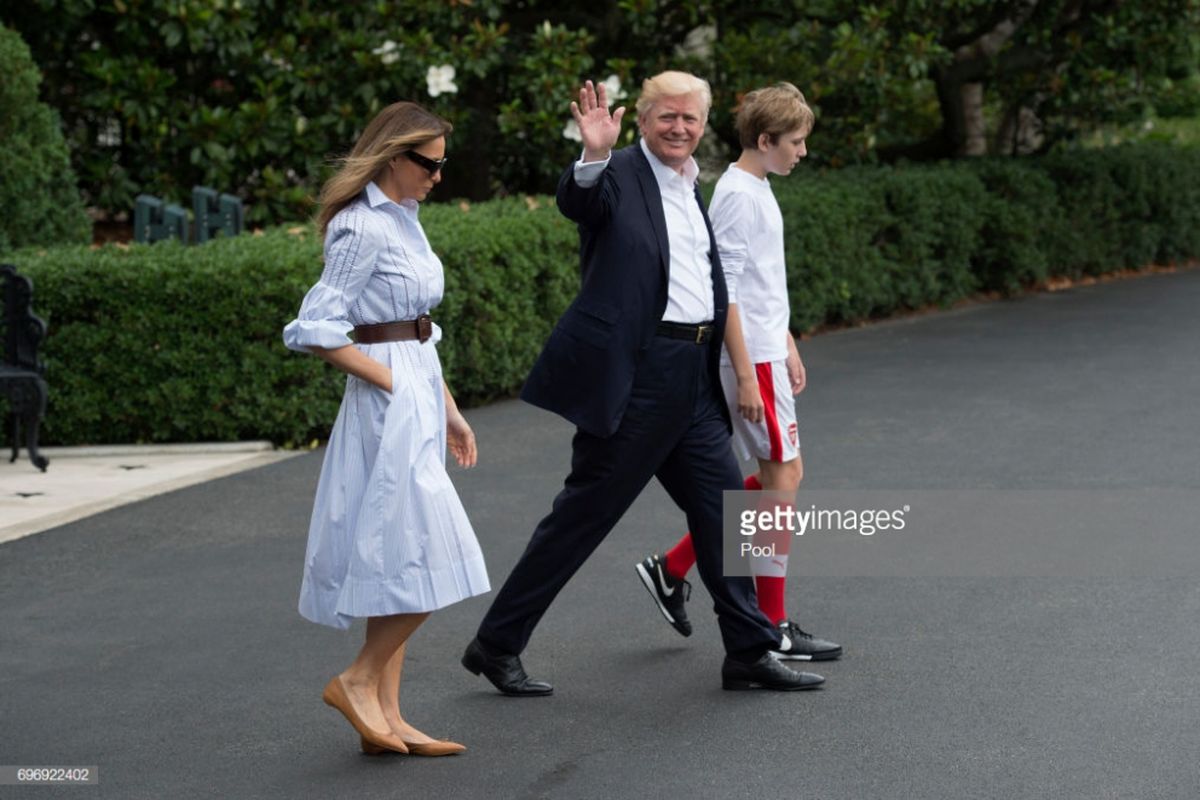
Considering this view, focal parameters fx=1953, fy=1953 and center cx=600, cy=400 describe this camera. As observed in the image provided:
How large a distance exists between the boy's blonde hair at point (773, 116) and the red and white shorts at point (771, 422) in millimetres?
716

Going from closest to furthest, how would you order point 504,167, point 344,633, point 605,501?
point 605,501 < point 344,633 < point 504,167

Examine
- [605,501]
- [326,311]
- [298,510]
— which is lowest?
[298,510]

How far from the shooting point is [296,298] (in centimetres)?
1055

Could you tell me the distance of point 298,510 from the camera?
29.1 feet

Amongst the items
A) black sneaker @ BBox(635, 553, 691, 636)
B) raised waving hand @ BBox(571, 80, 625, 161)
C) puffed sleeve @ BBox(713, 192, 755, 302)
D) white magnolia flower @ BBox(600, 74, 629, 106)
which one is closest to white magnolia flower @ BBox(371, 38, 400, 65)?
white magnolia flower @ BBox(600, 74, 629, 106)

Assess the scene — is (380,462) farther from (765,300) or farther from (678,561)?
(678,561)

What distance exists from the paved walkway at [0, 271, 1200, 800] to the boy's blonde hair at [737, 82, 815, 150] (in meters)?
1.70

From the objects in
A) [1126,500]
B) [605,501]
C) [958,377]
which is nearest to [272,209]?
[958,377]

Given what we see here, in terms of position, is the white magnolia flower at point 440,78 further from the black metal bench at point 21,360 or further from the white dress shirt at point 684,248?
the white dress shirt at point 684,248

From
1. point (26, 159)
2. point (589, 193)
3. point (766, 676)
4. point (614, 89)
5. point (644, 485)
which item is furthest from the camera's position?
point (614, 89)

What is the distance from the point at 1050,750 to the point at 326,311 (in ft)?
7.47

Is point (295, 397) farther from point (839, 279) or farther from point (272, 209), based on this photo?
point (839, 279)

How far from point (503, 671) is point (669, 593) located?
849mm

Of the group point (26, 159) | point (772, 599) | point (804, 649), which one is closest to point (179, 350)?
point (26, 159)
